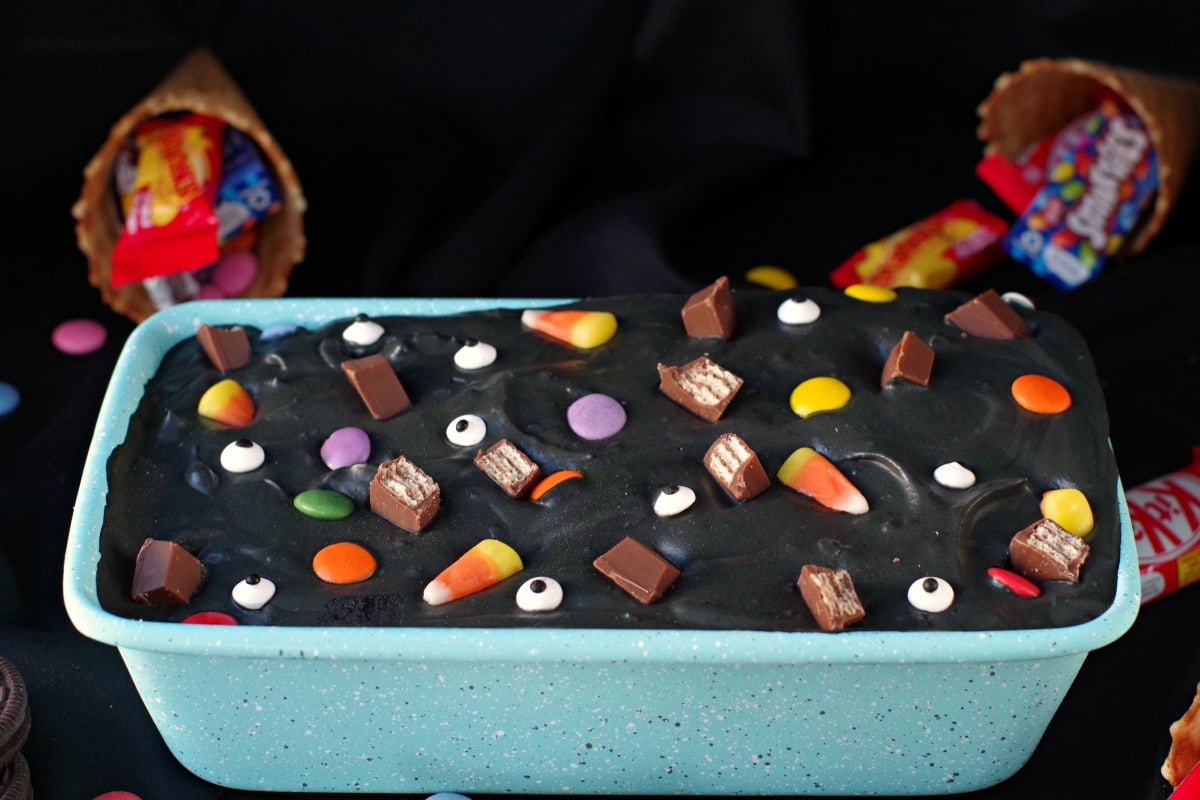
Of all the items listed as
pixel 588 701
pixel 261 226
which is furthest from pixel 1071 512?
pixel 261 226

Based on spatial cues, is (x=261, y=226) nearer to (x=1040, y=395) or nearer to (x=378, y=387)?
(x=378, y=387)

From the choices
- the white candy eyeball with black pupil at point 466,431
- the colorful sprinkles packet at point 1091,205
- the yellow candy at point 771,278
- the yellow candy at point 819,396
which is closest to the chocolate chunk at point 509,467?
the white candy eyeball with black pupil at point 466,431

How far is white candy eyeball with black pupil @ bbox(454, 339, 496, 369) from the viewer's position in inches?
55.6

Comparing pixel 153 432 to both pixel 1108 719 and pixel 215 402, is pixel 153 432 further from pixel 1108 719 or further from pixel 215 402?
pixel 1108 719

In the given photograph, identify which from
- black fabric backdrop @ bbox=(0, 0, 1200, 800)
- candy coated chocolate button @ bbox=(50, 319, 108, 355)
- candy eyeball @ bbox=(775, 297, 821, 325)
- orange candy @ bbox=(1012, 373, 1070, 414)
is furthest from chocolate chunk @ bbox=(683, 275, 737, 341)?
candy coated chocolate button @ bbox=(50, 319, 108, 355)

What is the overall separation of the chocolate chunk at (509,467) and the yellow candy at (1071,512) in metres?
0.43

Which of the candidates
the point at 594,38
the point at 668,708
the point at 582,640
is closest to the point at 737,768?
the point at 668,708

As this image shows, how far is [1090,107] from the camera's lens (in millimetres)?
2047

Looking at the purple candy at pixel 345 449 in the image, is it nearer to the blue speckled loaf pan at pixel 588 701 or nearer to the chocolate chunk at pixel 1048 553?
the blue speckled loaf pan at pixel 588 701

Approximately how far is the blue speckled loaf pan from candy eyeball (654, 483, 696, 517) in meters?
0.14

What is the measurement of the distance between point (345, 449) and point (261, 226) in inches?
26.6

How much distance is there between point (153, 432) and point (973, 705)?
29.6 inches

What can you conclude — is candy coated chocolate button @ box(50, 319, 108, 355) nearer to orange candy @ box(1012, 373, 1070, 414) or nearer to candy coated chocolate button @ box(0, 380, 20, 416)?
candy coated chocolate button @ box(0, 380, 20, 416)

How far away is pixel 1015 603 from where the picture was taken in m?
1.18
